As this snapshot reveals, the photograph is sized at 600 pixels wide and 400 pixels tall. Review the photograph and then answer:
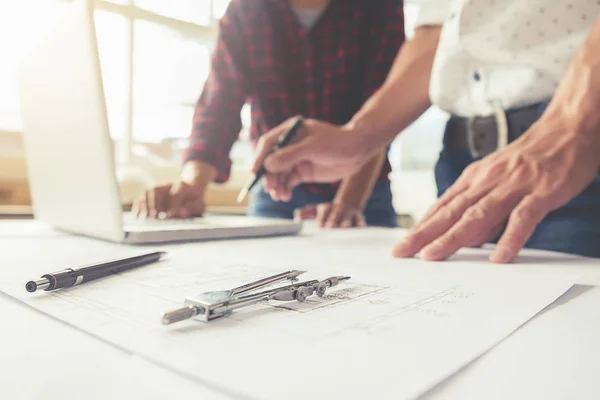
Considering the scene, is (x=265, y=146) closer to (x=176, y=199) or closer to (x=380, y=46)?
(x=176, y=199)

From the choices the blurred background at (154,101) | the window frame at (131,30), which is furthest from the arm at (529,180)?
the window frame at (131,30)

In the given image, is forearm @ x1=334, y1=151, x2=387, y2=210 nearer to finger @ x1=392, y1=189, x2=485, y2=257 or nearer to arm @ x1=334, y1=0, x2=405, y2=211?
arm @ x1=334, y1=0, x2=405, y2=211

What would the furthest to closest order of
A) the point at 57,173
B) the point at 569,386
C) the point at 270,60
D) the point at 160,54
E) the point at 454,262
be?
the point at 160,54 → the point at 270,60 → the point at 57,173 → the point at 454,262 → the point at 569,386

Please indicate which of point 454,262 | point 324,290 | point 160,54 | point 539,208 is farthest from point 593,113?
point 160,54

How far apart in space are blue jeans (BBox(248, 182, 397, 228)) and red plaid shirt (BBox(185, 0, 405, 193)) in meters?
0.04

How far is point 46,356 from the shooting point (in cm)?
23

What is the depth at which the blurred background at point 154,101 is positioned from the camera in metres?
1.82

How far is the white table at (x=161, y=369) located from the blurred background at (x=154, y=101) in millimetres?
1637

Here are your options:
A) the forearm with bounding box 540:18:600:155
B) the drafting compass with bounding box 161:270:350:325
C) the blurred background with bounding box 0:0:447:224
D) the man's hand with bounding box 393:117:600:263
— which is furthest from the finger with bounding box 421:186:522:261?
the blurred background with bounding box 0:0:447:224

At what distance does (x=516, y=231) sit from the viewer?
54 centimetres

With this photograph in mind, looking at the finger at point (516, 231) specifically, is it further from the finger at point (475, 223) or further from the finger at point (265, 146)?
the finger at point (265, 146)

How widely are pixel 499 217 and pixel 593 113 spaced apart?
0.17 m

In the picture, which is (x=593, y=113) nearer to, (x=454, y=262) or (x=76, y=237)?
(x=454, y=262)

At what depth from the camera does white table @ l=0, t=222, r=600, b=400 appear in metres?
0.20
